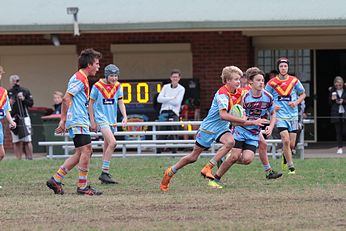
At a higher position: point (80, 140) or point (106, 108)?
point (106, 108)

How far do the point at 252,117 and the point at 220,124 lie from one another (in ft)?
2.83

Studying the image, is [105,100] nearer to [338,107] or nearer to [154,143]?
[154,143]

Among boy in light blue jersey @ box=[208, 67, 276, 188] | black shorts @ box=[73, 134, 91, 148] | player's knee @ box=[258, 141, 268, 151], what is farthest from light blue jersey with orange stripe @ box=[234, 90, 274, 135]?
black shorts @ box=[73, 134, 91, 148]

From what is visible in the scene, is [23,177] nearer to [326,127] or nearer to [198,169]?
[198,169]

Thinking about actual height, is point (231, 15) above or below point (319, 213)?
above

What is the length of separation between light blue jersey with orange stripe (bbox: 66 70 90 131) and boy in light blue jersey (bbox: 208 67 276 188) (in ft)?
6.44

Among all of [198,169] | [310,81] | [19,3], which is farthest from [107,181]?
[310,81]

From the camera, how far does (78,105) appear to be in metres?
11.9

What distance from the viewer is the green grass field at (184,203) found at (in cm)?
917

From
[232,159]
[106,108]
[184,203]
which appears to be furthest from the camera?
[106,108]

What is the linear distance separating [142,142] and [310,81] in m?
6.12

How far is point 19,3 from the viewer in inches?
889

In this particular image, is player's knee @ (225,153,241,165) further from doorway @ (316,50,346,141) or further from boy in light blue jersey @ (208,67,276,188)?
doorway @ (316,50,346,141)

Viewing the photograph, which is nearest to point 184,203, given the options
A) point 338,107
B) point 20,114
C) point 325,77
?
point 20,114
